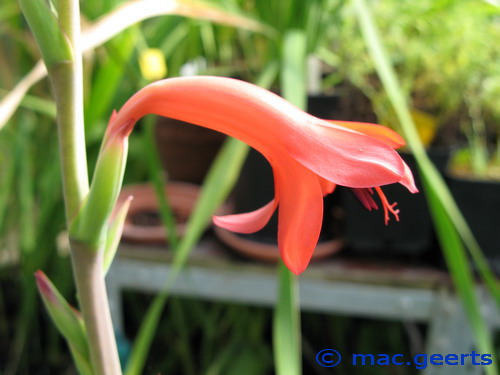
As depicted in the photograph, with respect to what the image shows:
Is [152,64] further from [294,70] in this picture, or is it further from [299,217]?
[299,217]

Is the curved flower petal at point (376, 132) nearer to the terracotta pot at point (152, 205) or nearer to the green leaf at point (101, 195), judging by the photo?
the green leaf at point (101, 195)

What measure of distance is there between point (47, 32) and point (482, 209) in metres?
0.57

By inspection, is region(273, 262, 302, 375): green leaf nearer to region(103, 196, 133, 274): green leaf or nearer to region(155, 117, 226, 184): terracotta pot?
region(103, 196, 133, 274): green leaf

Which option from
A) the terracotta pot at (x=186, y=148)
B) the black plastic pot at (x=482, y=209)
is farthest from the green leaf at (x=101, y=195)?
the terracotta pot at (x=186, y=148)

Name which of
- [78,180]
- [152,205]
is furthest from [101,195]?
[152,205]

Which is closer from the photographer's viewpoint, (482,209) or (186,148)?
(482,209)

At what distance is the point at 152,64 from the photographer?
0.58 m

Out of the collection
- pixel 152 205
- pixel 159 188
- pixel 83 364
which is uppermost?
pixel 152 205

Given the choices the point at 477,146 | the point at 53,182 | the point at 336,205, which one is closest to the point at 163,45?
the point at 53,182

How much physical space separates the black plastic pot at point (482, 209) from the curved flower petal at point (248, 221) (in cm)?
47

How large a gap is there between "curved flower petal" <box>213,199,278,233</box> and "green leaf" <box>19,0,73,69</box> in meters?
0.08

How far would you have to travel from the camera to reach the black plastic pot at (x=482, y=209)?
58 cm

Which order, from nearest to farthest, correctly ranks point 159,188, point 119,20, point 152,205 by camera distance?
point 119,20 → point 159,188 → point 152,205

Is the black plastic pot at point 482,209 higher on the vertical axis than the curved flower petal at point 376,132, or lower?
higher
